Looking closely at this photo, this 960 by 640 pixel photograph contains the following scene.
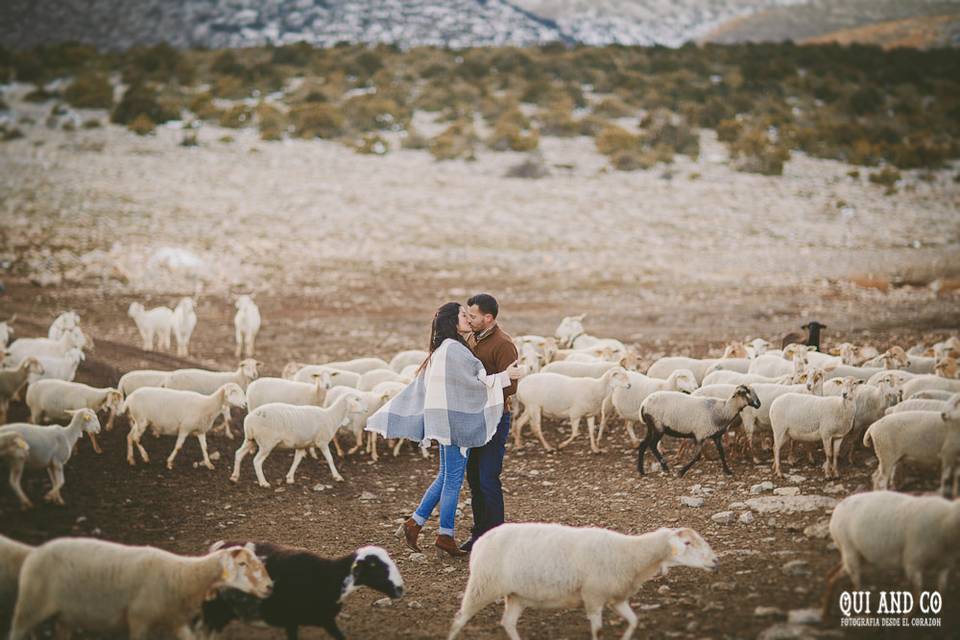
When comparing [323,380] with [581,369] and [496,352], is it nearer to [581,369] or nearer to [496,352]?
[581,369]

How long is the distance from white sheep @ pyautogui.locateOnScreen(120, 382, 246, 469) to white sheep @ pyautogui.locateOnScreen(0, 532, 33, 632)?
13.3 feet

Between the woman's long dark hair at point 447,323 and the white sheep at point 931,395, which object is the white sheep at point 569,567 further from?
the white sheep at point 931,395

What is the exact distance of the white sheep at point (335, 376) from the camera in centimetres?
1146

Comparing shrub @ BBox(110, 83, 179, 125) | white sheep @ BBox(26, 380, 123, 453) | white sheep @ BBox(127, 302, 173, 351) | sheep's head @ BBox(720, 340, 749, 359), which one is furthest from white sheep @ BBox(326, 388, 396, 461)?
shrub @ BBox(110, 83, 179, 125)

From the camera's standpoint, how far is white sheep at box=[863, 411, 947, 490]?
684 cm

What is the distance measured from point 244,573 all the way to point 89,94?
3400 centimetres

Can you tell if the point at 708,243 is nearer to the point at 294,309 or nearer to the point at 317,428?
the point at 294,309

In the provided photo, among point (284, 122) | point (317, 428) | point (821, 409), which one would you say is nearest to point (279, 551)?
point (317, 428)

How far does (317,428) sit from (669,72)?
3845 cm

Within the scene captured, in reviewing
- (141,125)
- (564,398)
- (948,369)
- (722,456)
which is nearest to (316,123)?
(141,125)

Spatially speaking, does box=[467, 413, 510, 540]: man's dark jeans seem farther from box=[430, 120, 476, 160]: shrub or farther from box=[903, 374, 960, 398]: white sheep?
box=[430, 120, 476, 160]: shrub

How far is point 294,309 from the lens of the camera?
19.8 metres

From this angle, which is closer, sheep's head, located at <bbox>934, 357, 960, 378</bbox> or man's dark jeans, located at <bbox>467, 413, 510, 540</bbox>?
man's dark jeans, located at <bbox>467, 413, 510, 540</bbox>

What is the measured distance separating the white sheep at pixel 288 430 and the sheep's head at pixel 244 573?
371cm
